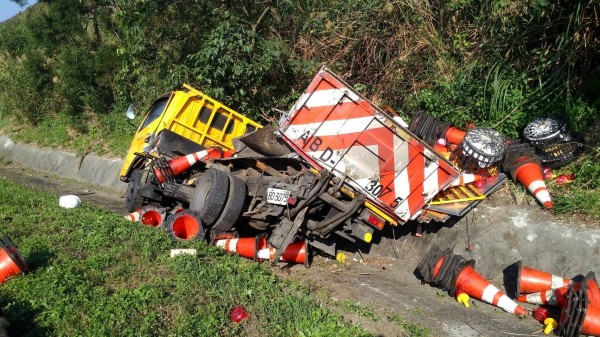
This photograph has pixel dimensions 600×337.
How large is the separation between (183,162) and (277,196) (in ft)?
6.71

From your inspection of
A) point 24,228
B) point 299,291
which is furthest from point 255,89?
point 299,291

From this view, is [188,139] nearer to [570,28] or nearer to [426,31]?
[426,31]

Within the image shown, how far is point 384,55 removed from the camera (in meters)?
10.9

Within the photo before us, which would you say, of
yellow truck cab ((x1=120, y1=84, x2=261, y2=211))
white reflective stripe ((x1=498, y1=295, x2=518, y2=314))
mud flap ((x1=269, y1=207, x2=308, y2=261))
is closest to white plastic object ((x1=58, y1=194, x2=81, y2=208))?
yellow truck cab ((x1=120, y1=84, x2=261, y2=211))

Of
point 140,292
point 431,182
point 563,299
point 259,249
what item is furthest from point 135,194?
point 563,299

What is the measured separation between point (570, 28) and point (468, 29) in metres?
2.13

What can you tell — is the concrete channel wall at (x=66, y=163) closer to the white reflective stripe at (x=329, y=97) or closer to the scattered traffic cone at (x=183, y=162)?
the scattered traffic cone at (x=183, y=162)

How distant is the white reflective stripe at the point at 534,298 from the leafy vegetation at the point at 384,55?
136 cm

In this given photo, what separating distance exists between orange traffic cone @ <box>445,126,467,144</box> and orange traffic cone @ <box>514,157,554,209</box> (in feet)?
2.75

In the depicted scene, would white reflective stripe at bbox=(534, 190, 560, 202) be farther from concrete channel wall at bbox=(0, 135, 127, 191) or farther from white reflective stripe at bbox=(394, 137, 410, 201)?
concrete channel wall at bbox=(0, 135, 127, 191)

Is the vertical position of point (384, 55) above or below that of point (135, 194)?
above

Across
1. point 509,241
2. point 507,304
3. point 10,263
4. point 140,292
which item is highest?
point 509,241

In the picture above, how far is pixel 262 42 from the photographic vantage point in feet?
36.8

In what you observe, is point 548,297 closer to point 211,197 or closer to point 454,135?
point 454,135
